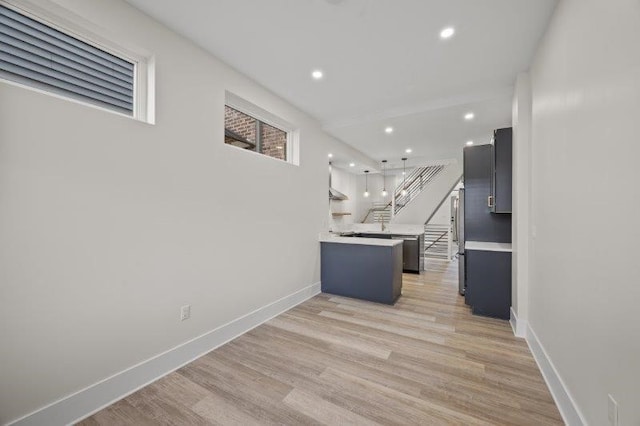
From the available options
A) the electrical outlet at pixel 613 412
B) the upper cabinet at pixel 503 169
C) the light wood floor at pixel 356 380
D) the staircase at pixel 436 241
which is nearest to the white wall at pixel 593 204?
the electrical outlet at pixel 613 412

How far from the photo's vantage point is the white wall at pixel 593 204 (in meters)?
1.06

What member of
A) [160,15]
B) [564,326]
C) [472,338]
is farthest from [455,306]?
[160,15]

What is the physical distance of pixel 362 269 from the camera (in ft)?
12.8

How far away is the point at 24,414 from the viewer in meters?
1.45

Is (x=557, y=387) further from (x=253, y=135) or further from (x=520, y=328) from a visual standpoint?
(x=253, y=135)

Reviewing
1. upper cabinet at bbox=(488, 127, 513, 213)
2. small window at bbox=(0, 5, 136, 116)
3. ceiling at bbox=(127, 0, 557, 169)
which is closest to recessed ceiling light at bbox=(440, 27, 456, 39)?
ceiling at bbox=(127, 0, 557, 169)

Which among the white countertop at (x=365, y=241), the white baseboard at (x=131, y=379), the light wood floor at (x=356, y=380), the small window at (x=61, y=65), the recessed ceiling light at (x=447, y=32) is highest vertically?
the recessed ceiling light at (x=447, y=32)

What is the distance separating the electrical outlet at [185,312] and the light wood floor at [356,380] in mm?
416

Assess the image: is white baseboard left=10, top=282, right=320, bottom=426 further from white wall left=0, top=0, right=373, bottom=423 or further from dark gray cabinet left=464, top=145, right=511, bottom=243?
dark gray cabinet left=464, top=145, right=511, bottom=243

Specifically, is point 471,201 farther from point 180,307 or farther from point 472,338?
point 180,307

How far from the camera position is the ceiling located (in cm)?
197

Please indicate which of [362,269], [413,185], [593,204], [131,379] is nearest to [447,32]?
[593,204]

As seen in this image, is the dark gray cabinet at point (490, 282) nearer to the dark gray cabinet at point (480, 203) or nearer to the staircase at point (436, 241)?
the dark gray cabinet at point (480, 203)

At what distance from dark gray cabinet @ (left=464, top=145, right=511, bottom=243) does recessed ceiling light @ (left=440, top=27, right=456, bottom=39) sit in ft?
6.69
